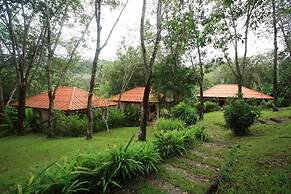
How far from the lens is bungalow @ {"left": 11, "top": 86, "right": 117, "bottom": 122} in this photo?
2333 centimetres

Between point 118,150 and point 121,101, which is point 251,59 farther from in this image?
point 118,150

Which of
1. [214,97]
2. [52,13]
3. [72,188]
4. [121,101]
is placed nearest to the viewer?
[72,188]

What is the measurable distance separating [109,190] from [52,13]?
1538 cm

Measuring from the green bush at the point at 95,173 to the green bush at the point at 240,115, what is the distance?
22.0 feet

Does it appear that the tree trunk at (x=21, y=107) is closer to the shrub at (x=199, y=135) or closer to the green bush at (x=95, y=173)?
the shrub at (x=199, y=135)

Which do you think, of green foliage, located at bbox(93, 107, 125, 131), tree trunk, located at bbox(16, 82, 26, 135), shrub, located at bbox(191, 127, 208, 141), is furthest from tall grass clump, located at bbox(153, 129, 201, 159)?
tree trunk, located at bbox(16, 82, 26, 135)

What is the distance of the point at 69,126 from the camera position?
65.7 feet

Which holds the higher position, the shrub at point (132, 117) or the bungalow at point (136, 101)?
the bungalow at point (136, 101)

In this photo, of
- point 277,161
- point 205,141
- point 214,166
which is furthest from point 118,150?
point 205,141

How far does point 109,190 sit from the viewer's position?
17.6 feet

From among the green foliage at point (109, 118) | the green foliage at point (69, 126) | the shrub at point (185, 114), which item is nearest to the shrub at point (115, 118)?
the green foliage at point (109, 118)

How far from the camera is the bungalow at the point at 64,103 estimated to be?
918 inches

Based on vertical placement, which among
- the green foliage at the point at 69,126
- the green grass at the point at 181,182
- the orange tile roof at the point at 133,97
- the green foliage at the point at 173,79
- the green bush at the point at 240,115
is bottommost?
the green foliage at the point at 69,126

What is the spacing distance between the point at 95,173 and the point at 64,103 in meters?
19.8
